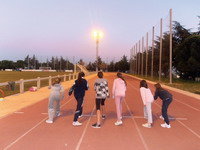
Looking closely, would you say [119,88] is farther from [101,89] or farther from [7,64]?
[7,64]

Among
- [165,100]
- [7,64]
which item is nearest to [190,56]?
[165,100]

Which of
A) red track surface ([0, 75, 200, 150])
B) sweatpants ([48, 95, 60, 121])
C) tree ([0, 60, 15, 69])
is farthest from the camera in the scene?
tree ([0, 60, 15, 69])

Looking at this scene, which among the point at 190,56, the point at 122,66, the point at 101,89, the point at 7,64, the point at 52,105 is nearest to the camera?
the point at 101,89

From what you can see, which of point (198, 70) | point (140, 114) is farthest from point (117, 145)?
point (198, 70)

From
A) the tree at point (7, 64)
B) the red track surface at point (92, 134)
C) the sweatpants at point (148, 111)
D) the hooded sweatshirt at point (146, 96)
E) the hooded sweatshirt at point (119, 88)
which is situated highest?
the tree at point (7, 64)

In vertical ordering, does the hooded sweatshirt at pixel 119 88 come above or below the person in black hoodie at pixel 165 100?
above

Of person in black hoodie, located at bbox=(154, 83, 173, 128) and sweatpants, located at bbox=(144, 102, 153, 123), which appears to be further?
person in black hoodie, located at bbox=(154, 83, 173, 128)

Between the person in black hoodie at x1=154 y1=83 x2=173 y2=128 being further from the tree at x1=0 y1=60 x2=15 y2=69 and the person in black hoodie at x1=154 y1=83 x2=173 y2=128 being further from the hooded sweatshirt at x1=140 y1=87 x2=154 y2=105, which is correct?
the tree at x1=0 y1=60 x2=15 y2=69

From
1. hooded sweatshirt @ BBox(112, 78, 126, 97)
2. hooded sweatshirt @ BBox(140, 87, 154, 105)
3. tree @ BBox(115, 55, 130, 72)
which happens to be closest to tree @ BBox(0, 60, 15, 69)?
tree @ BBox(115, 55, 130, 72)

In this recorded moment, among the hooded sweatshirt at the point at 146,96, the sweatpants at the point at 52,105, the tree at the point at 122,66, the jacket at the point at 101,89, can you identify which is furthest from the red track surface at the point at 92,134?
the tree at the point at 122,66

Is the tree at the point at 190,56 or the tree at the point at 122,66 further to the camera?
the tree at the point at 122,66

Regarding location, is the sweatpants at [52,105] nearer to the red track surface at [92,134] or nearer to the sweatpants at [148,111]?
the red track surface at [92,134]

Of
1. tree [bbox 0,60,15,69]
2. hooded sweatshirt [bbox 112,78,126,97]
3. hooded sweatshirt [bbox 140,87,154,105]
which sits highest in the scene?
tree [bbox 0,60,15,69]

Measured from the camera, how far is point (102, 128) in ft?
29.7
